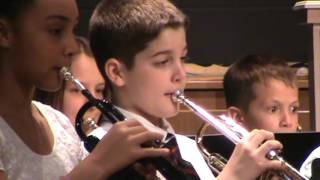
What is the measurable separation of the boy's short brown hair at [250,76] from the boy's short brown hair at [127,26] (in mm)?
600

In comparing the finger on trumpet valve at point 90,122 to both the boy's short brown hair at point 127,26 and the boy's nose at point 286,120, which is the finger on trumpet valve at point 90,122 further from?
the boy's nose at point 286,120

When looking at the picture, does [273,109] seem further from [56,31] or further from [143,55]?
[56,31]

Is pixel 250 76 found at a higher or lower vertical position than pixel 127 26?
lower

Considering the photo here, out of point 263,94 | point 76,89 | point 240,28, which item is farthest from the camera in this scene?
point 240,28

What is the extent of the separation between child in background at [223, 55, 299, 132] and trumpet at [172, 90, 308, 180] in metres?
0.47

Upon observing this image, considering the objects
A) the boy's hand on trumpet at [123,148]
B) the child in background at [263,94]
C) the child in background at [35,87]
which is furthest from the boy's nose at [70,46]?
the child in background at [263,94]

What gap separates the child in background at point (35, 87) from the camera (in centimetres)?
95

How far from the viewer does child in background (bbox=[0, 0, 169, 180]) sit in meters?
0.95

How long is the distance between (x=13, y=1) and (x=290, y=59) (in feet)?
9.74

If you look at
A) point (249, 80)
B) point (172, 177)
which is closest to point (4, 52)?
point (172, 177)

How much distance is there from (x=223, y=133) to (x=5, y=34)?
518 millimetres

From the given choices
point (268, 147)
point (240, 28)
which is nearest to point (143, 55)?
point (268, 147)

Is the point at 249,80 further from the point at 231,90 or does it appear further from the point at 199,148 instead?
the point at 199,148

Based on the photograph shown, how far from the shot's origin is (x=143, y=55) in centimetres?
142
